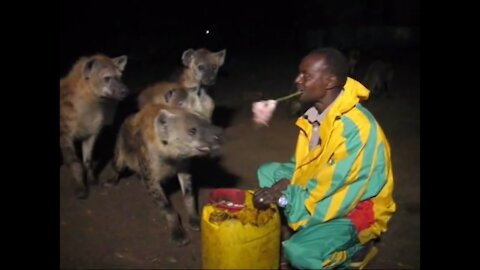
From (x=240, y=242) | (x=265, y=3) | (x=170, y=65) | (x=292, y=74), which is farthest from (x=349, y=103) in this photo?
(x=265, y=3)

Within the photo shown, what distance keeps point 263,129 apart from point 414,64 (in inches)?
199

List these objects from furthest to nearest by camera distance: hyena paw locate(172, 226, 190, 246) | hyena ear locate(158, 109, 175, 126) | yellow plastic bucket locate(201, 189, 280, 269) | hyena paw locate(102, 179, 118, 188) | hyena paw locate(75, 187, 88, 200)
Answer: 1. hyena paw locate(102, 179, 118, 188)
2. hyena paw locate(75, 187, 88, 200)
3. hyena ear locate(158, 109, 175, 126)
4. hyena paw locate(172, 226, 190, 246)
5. yellow plastic bucket locate(201, 189, 280, 269)

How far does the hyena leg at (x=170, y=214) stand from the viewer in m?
3.08

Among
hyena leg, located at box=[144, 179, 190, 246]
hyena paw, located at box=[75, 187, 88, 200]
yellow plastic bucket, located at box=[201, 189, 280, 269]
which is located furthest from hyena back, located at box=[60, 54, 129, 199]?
yellow plastic bucket, located at box=[201, 189, 280, 269]

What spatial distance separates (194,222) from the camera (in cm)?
327

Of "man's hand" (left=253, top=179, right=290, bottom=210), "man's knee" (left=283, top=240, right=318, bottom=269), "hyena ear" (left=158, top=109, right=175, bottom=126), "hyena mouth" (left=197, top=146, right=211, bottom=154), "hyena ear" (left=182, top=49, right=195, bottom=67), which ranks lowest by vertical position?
"man's knee" (left=283, top=240, right=318, bottom=269)

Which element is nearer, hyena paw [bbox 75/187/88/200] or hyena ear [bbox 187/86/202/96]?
hyena paw [bbox 75/187/88/200]

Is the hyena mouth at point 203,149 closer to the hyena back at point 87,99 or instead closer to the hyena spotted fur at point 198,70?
the hyena back at point 87,99

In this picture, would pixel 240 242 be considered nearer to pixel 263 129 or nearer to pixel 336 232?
pixel 336 232

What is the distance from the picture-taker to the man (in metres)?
1.98

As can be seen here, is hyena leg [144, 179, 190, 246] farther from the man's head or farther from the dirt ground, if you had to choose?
the man's head

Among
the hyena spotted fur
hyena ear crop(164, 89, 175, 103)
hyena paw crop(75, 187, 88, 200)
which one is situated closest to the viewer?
hyena paw crop(75, 187, 88, 200)

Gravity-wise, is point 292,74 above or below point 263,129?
above

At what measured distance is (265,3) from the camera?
11.3 meters
